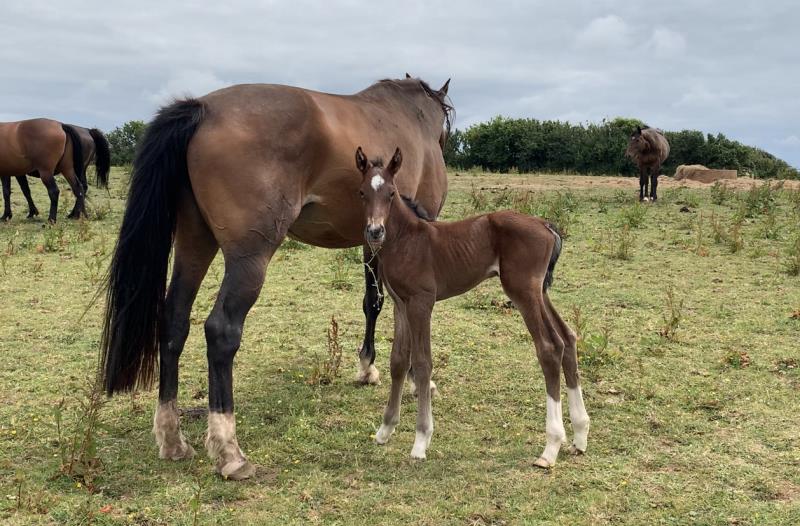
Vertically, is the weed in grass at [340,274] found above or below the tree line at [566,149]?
below

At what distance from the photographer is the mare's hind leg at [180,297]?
13.4ft

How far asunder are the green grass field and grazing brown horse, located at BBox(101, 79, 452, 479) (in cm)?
38

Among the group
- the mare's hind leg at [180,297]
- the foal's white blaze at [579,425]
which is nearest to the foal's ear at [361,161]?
the mare's hind leg at [180,297]

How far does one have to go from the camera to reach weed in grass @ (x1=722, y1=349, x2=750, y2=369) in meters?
5.58

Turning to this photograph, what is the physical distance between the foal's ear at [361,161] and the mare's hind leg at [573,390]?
141 cm

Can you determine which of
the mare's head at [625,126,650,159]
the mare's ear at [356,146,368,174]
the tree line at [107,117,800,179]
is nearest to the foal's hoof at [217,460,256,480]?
the mare's ear at [356,146,368,174]

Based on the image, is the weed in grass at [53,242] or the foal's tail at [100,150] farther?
the foal's tail at [100,150]

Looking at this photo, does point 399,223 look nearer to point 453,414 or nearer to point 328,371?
point 453,414

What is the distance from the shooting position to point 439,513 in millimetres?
3346

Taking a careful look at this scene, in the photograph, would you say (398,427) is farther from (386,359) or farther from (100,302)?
(100,302)

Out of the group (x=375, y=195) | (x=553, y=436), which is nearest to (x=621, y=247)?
(x=553, y=436)

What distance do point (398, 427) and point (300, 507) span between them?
51.2 inches

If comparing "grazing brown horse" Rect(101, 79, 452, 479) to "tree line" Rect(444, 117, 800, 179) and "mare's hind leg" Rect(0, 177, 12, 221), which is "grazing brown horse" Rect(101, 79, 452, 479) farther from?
"tree line" Rect(444, 117, 800, 179)

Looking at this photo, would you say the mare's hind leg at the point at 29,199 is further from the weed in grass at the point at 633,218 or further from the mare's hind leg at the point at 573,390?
the mare's hind leg at the point at 573,390
